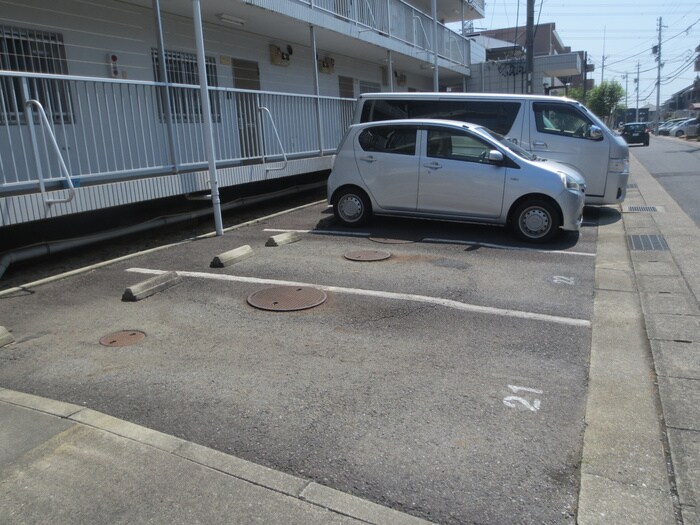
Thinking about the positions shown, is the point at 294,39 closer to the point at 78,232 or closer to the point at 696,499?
the point at 78,232

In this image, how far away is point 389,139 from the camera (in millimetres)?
8812

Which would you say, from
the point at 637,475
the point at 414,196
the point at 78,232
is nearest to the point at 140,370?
the point at 637,475

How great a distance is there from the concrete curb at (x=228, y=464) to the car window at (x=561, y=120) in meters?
9.16

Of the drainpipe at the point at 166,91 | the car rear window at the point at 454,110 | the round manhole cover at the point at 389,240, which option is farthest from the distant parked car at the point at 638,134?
the drainpipe at the point at 166,91

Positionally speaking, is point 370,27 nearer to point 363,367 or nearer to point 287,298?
point 287,298

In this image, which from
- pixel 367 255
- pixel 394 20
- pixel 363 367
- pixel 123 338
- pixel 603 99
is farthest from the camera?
pixel 603 99

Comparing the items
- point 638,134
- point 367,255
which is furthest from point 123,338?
point 638,134

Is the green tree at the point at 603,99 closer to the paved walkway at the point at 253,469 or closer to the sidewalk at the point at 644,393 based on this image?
the sidewalk at the point at 644,393

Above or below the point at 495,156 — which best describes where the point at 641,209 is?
below

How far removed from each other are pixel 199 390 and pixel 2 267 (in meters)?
4.08

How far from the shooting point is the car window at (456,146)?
26.9ft

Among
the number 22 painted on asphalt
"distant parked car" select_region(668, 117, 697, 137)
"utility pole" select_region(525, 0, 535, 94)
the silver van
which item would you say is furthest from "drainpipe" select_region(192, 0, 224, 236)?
"distant parked car" select_region(668, 117, 697, 137)

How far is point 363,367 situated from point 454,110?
752cm

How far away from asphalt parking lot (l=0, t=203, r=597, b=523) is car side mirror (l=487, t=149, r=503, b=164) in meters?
1.47
